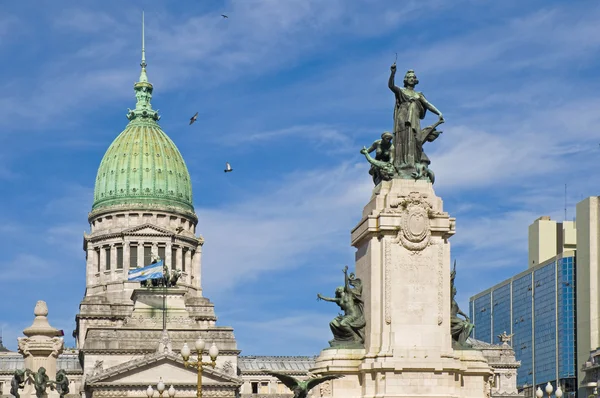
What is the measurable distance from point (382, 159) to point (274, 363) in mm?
129582

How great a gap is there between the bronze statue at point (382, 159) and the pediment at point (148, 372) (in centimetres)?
9669

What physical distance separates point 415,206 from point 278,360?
436ft

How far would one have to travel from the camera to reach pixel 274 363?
608ft

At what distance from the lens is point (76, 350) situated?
181m

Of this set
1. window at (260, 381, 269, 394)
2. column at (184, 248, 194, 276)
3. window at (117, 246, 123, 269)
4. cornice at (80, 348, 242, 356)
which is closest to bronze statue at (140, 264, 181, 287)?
window at (117, 246, 123, 269)

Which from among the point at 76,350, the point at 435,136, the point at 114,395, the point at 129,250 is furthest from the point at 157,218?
the point at 435,136

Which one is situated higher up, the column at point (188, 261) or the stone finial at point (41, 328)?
the column at point (188, 261)

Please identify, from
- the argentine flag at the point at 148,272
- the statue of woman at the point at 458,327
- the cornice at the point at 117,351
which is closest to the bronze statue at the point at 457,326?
the statue of woman at the point at 458,327

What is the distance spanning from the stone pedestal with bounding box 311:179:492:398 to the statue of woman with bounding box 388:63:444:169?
5.19 feet

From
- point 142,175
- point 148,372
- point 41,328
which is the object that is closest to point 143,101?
point 142,175

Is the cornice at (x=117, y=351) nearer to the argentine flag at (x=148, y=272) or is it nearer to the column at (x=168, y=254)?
the argentine flag at (x=148, y=272)

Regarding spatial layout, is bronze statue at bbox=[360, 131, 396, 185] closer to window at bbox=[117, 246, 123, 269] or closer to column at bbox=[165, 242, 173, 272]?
column at bbox=[165, 242, 173, 272]

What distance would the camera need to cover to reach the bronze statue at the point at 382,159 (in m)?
56.9

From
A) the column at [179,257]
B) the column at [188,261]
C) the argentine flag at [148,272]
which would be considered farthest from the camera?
the column at [188,261]
